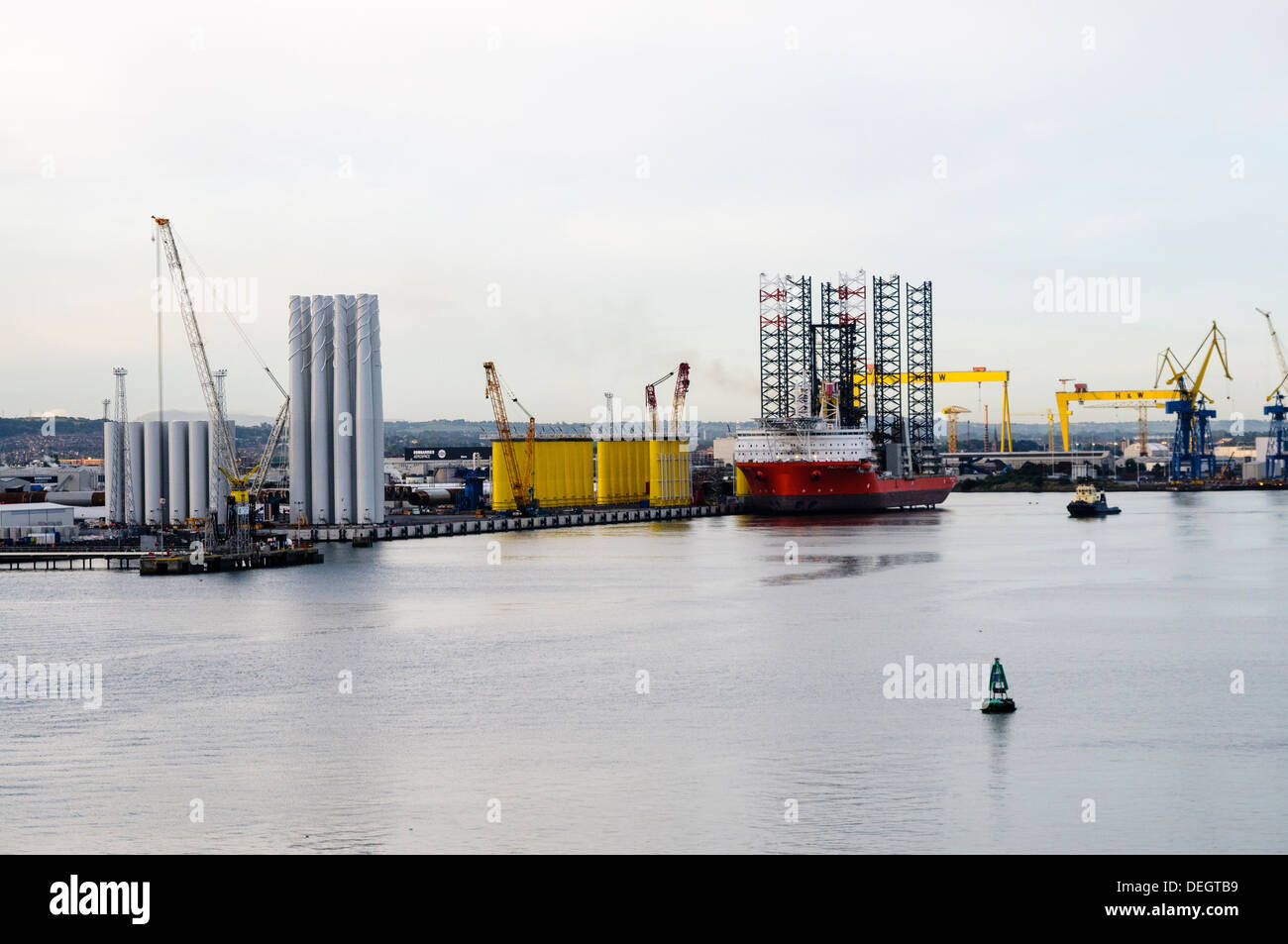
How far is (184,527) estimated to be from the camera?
63.8 metres

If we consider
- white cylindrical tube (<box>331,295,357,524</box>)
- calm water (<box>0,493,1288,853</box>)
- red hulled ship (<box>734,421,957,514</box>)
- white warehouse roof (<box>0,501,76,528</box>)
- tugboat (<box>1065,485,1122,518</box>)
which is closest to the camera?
calm water (<box>0,493,1288,853</box>)

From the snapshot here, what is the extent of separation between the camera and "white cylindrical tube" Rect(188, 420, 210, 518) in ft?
214

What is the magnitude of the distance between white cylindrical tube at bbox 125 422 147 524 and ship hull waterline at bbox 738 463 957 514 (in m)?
34.1

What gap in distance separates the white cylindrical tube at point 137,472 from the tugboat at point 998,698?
5276 centimetres

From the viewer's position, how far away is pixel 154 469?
6588cm

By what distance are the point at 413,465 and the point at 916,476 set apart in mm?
60292

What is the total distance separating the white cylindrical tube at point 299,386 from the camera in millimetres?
62875

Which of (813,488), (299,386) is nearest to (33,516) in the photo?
(299,386)

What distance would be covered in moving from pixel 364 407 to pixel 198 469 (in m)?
8.96

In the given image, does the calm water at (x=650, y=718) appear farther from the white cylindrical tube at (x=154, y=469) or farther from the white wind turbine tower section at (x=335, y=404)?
the white cylindrical tube at (x=154, y=469)

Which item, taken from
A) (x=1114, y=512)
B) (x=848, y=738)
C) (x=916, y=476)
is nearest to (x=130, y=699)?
(x=848, y=738)

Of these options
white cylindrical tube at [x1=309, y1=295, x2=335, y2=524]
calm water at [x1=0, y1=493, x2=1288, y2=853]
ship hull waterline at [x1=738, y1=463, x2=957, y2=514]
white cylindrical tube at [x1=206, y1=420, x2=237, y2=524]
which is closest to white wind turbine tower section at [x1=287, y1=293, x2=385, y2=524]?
white cylindrical tube at [x1=309, y1=295, x2=335, y2=524]

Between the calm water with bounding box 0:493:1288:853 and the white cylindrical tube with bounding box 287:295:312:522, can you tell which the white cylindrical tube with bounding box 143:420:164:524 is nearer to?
the white cylindrical tube with bounding box 287:295:312:522
